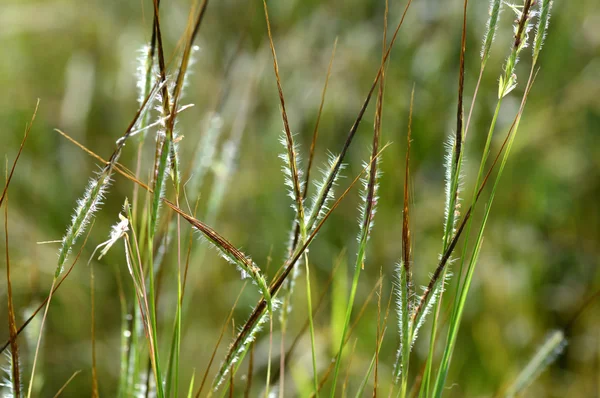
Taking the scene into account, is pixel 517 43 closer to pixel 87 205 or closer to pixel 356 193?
pixel 87 205

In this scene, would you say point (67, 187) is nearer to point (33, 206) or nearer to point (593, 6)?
point (33, 206)

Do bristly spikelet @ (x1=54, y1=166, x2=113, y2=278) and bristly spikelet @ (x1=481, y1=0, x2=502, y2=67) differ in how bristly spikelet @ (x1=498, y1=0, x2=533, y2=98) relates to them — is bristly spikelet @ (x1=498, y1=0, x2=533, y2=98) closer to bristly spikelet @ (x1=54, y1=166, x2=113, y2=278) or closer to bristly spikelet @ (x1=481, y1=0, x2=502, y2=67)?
bristly spikelet @ (x1=481, y1=0, x2=502, y2=67)

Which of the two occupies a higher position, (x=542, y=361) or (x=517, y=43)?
(x=517, y=43)

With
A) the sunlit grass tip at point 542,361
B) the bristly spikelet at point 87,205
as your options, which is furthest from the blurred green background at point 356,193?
the bristly spikelet at point 87,205

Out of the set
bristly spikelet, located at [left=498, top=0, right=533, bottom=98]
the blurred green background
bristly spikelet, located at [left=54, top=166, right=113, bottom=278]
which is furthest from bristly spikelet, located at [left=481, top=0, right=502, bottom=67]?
the blurred green background

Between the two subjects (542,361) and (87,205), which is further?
(542,361)

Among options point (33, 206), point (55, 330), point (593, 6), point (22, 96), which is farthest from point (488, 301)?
point (22, 96)

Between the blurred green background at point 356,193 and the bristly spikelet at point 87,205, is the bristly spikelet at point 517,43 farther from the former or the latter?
the blurred green background at point 356,193

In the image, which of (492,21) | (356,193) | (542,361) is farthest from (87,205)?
(356,193)
